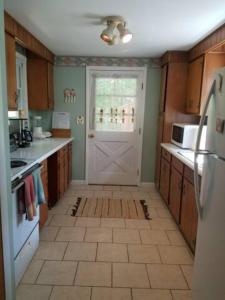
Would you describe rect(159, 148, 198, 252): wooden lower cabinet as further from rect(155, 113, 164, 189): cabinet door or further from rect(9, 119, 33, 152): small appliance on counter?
rect(9, 119, 33, 152): small appliance on counter

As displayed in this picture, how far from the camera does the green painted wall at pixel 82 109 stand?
4.23 meters

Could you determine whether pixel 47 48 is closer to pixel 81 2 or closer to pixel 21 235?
pixel 81 2

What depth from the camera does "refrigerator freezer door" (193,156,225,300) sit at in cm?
125

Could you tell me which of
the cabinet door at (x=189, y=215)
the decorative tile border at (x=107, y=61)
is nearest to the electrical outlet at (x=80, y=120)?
the decorative tile border at (x=107, y=61)

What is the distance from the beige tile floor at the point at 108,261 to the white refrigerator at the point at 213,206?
1.79ft

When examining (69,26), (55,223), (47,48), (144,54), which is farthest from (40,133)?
(144,54)

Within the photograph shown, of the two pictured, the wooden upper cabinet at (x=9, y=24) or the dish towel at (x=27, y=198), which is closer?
the dish towel at (x=27, y=198)

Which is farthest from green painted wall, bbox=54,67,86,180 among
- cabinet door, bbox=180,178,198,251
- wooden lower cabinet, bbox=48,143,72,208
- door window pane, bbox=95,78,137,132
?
cabinet door, bbox=180,178,198,251

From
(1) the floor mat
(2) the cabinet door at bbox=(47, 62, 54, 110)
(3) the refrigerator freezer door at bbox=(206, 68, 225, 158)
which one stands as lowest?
(1) the floor mat

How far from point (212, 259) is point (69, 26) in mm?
2518

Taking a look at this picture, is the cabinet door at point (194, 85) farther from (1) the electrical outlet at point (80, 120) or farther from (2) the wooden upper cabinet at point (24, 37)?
(2) the wooden upper cabinet at point (24, 37)

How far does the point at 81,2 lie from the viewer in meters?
1.94

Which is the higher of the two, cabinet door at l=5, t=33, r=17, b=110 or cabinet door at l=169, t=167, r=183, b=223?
cabinet door at l=5, t=33, r=17, b=110

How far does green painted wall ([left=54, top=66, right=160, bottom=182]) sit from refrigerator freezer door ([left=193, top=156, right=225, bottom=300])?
114 inches
